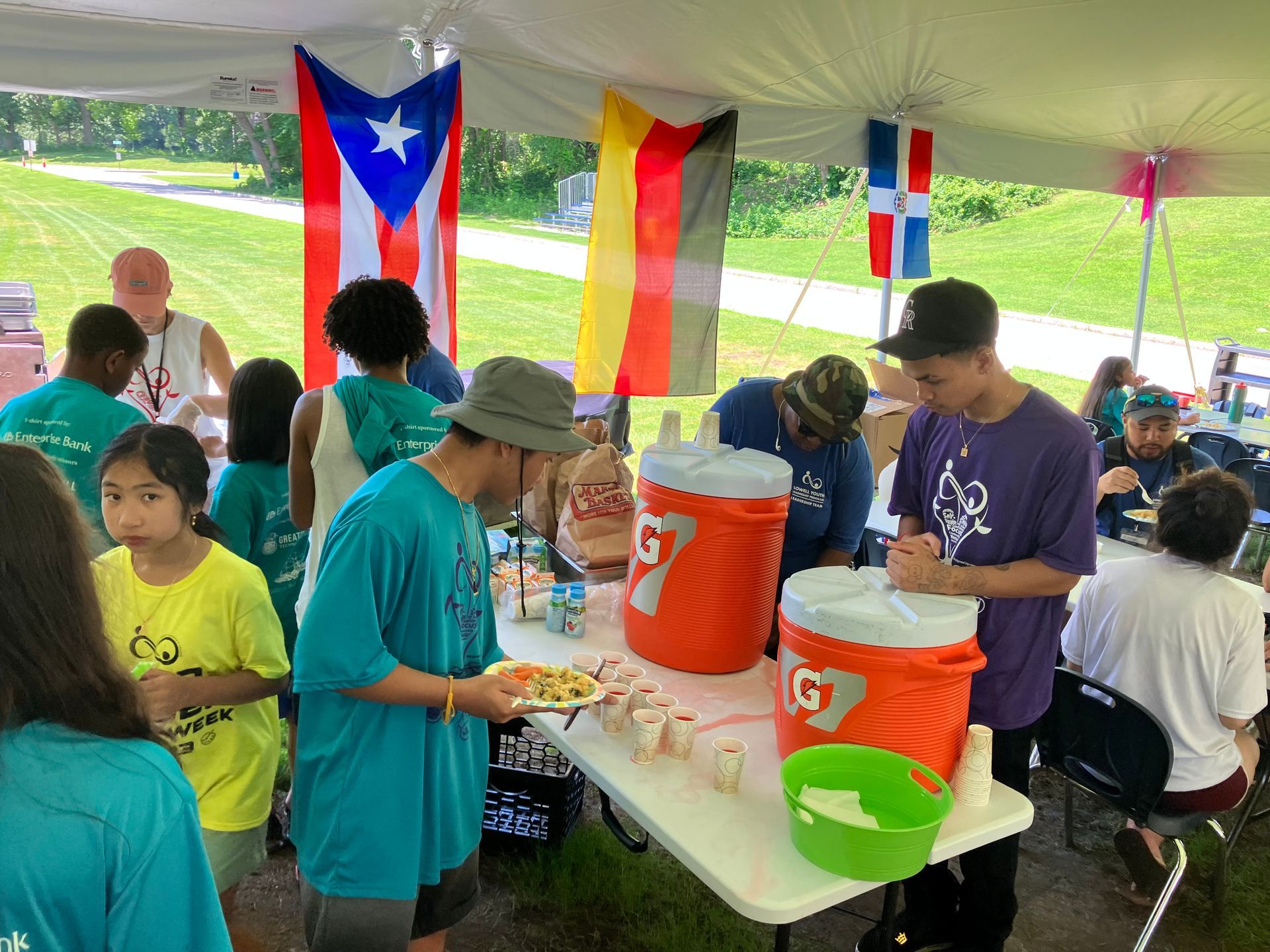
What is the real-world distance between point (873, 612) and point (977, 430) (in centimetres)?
68

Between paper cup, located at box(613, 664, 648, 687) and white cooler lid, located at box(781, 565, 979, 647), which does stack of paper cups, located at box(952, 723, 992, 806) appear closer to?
white cooler lid, located at box(781, 565, 979, 647)

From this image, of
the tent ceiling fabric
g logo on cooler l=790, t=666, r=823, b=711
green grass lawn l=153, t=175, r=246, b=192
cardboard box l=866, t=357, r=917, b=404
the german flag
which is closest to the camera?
g logo on cooler l=790, t=666, r=823, b=711

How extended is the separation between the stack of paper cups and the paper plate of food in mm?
784

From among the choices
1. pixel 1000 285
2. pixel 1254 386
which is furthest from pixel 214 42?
pixel 1000 285

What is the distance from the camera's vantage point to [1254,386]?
28.1 feet

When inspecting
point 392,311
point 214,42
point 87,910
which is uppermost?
point 214,42

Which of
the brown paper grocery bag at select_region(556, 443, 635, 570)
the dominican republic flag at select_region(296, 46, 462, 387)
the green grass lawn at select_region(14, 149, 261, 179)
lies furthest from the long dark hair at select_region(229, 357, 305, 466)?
the green grass lawn at select_region(14, 149, 261, 179)

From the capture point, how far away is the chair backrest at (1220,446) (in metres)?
6.17

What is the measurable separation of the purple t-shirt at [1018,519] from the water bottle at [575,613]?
3.25 ft

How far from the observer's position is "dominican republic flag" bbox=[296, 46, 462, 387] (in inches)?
152

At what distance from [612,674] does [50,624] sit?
1.47 m

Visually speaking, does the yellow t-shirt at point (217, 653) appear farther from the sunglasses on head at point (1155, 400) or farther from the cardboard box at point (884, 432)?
the sunglasses on head at point (1155, 400)

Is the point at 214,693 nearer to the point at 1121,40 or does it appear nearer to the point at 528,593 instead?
the point at 528,593

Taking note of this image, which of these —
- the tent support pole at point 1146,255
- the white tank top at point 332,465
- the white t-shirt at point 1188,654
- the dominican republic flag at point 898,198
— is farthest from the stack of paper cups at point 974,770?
the tent support pole at point 1146,255
